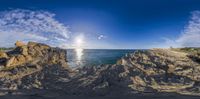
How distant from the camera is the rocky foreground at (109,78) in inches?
856

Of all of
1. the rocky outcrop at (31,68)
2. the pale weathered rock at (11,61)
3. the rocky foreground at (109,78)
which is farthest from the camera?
the pale weathered rock at (11,61)

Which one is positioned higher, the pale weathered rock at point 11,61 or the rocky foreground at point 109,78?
the pale weathered rock at point 11,61

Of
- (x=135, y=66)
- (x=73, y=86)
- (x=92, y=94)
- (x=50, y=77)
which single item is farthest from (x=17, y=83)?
(x=135, y=66)

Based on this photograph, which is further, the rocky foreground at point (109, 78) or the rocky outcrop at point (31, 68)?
the rocky outcrop at point (31, 68)

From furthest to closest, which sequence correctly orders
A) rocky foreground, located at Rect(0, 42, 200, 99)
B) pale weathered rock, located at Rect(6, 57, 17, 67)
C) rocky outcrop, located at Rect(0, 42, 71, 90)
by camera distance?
pale weathered rock, located at Rect(6, 57, 17, 67), rocky outcrop, located at Rect(0, 42, 71, 90), rocky foreground, located at Rect(0, 42, 200, 99)

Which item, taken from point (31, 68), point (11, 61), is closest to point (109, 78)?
point (31, 68)

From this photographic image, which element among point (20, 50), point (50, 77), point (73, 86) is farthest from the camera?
point (20, 50)

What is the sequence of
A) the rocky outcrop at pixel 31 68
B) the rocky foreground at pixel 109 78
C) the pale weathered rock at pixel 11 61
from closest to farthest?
the rocky foreground at pixel 109 78 < the rocky outcrop at pixel 31 68 < the pale weathered rock at pixel 11 61

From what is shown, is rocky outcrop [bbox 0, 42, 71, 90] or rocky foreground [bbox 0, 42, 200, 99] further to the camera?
rocky outcrop [bbox 0, 42, 71, 90]

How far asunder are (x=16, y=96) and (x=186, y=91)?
12.9m

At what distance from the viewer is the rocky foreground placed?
21750 millimetres

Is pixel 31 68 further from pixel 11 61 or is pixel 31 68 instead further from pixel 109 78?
pixel 109 78

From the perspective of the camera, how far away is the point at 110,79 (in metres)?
25.1

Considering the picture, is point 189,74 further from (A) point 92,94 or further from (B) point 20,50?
(B) point 20,50
